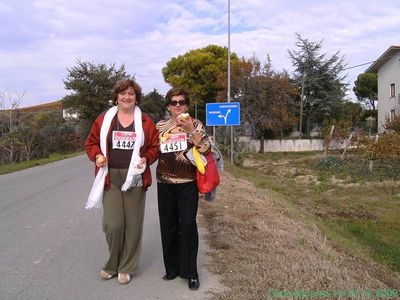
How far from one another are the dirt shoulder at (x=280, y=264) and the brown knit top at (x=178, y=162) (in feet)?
3.54

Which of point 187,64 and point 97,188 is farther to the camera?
point 187,64

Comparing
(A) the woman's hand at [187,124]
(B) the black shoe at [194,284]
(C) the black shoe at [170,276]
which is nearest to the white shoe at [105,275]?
(C) the black shoe at [170,276]

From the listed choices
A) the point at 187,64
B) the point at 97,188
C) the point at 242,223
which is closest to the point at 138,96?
the point at 97,188

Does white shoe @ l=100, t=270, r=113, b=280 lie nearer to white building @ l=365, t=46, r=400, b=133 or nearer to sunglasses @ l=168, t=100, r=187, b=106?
sunglasses @ l=168, t=100, r=187, b=106

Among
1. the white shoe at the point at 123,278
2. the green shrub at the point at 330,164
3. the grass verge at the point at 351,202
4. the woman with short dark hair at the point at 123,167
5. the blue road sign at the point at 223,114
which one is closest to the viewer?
the woman with short dark hair at the point at 123,167

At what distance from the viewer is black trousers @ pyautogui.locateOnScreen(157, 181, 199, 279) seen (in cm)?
427

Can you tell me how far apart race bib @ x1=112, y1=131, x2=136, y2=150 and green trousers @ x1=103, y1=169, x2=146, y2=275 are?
0.22 meters

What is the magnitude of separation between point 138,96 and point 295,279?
2.26m

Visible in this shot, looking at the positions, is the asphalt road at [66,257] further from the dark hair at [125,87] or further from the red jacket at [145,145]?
the dark hair at [125,87]

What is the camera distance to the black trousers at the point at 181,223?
14.0 feet

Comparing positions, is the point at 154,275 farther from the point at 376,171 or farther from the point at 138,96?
the point at 376,171

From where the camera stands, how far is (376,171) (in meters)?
18.2

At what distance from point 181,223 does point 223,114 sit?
1695 cm

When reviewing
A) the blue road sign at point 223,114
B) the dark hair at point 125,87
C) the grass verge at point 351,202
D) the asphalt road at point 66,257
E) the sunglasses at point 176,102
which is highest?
the blue road sign at point 223,114
